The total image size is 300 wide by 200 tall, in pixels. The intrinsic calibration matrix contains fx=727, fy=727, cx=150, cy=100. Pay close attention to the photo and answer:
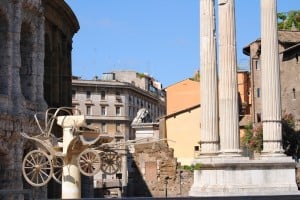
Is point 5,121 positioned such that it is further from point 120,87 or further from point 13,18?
point 120,87

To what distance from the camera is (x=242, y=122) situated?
5719 centimetres

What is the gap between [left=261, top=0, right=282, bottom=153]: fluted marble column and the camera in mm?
28094

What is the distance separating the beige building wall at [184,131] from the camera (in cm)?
5472

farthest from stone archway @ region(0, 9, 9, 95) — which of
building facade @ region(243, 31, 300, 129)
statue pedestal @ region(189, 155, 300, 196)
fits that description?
building facade @ region(243, 31, 300, 129)

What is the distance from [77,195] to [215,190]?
Result: 32.0ft

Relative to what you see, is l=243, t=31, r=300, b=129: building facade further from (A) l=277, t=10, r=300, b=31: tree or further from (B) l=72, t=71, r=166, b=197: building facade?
(B) l=72, t=71, r=166, b=197: building facade

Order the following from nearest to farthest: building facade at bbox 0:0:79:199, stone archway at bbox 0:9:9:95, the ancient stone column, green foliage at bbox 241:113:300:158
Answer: building facade at bbox 0:0:79:199 → stone archway at bbox 0:9:9:95 → the ancient stone column → green foliage at bbox 241:113:300:158

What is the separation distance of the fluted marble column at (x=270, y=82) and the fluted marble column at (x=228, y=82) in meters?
1.20

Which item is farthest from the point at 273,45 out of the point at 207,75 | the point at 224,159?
the point at 224,159

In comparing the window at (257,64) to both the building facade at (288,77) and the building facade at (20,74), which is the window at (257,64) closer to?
the building facade at (288,77)

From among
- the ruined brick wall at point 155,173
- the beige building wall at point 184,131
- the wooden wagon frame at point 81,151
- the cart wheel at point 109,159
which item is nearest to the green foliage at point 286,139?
the ruined brick wall at point 155,173

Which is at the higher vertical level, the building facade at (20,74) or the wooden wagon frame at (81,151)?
the building facade at (20,74)

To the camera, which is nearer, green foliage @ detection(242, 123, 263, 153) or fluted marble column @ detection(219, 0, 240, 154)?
fluted marble column @ detection(219, 0, 240, 154)

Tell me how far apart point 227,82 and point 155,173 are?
67.9ft
